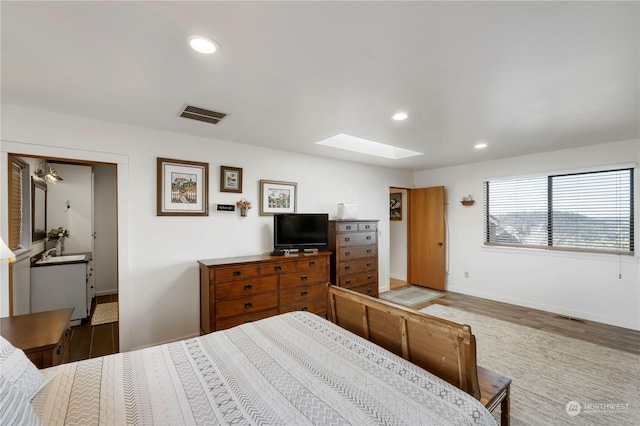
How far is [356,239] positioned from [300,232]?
1028 mm

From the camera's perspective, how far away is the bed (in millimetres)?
1083

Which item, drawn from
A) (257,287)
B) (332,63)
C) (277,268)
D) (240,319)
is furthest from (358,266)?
(332,63)

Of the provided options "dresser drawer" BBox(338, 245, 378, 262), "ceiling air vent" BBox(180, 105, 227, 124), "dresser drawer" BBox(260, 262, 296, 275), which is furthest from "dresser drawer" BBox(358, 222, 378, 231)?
"ceiling air vent" BBox(180, 105, 227, 124)

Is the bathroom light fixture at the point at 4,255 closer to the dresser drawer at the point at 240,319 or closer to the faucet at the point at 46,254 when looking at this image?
the dresser drawer at the point at 240,319

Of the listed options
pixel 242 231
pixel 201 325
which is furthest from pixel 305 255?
pixel 201 325

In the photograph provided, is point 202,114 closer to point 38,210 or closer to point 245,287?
point 245,287

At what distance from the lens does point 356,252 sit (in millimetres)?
4480

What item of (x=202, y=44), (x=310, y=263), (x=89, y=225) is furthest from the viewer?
(x=89, y=225)

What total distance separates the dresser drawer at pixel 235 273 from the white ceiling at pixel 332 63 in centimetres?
153

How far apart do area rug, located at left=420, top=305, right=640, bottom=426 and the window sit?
157 cm

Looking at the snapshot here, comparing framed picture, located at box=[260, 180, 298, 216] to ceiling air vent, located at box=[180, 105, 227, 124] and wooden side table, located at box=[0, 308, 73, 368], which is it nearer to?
ceiling air vent, located at box=[180, 105, 227, 124]

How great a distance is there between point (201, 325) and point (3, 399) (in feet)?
8.61

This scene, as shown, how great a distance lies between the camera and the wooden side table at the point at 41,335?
1583mm
